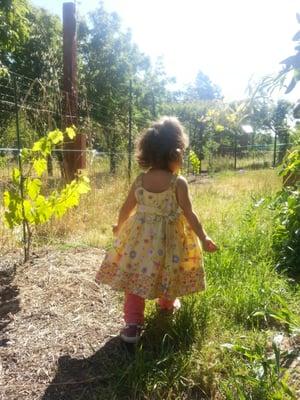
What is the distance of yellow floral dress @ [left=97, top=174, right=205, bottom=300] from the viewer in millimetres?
2250

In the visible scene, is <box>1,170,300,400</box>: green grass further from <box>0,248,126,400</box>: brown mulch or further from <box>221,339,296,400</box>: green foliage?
<box>0,248,126,400</box>: brown mulch

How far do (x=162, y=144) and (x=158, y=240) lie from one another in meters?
0.52

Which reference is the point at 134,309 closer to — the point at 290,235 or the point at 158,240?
the point at 158,240

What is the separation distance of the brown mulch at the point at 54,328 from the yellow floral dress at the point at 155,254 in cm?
34

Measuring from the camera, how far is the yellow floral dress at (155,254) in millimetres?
2250

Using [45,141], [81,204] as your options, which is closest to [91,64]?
[81,204]

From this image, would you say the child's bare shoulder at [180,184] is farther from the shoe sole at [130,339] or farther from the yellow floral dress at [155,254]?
the shoe sole at [130,339]

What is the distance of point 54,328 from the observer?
96.0 inches

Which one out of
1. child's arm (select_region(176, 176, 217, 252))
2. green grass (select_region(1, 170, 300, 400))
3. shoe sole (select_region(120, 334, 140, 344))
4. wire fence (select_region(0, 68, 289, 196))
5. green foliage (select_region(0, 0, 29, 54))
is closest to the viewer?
green grass (select_region(1, 170, 300, 400))

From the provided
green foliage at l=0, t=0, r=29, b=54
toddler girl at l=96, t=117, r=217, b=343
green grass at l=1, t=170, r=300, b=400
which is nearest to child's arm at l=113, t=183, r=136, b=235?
toddler girl at l=96, t=117, r=217, b=343

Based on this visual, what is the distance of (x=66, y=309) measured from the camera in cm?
266

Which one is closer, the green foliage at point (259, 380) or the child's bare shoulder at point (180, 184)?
the green foliage at point (259, 380)

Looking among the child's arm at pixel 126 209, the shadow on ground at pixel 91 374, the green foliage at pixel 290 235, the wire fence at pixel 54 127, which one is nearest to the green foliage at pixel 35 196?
the wire fence at pixel 54 127

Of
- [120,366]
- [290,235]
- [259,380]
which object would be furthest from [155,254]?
[290,235]
